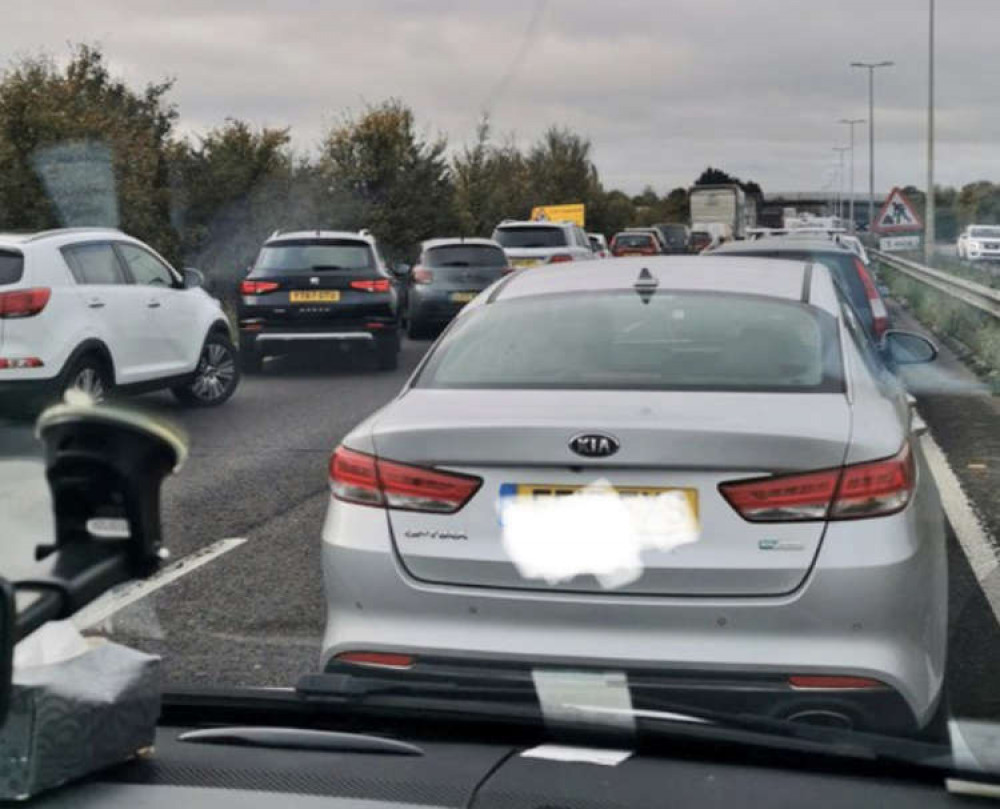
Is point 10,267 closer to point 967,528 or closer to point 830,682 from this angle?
point 967,528

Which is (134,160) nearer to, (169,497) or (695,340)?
(169,497)

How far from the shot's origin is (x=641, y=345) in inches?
182

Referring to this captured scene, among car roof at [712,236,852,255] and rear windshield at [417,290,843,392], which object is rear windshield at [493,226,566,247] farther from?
rear windshield at [417,290,843,392]

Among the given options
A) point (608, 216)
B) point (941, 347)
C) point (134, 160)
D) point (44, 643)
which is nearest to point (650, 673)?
point (44, 643)

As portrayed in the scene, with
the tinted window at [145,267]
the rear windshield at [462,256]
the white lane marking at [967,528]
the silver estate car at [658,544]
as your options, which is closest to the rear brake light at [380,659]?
the silver estate car at [658,544]

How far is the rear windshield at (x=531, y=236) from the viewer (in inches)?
1170

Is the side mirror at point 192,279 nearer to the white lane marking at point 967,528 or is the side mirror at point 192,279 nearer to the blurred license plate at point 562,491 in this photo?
the white lane marking at point 967,528

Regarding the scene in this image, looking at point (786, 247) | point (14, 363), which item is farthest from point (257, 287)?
point (786, 247)

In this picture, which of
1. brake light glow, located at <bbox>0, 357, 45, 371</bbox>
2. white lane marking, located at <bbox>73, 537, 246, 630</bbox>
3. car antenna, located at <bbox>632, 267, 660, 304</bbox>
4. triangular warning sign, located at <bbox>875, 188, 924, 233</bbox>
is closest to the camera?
car antenna, located at <bbox>632, 267, 660, 304</bbox>

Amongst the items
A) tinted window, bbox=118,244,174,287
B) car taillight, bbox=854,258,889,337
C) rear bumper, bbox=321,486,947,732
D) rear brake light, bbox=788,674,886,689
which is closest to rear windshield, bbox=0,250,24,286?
tinted window, bbox=118,244,174,287

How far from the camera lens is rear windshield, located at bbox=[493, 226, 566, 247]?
29719mm

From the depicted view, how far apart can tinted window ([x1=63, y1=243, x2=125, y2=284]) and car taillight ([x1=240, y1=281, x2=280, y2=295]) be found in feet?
16.0

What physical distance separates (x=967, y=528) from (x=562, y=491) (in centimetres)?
502

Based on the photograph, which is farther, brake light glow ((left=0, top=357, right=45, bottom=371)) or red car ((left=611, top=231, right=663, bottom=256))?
red car ((left=611, top=231, right=663, bottom=256))
